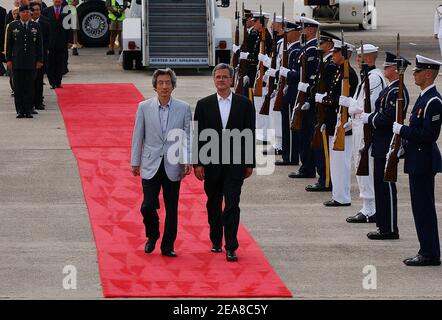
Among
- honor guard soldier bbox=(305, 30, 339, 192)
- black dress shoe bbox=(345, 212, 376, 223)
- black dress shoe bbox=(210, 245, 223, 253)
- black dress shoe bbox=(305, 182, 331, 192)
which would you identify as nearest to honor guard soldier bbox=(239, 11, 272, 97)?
honor guard soldier bbox=(305, 30, 339, 192)

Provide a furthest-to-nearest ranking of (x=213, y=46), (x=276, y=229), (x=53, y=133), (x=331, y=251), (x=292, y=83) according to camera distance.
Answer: (x=213, y=46)
(x=53, y=133)
(x=292, y=83)
(x=276, y=229)
(x=331, y=251)

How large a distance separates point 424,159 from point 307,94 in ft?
14.5

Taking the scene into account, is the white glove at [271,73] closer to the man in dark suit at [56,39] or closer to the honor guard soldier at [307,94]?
the honor guard soldier at [307,94]

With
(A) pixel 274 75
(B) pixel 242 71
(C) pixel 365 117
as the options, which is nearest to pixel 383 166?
(C) pixel 365 117

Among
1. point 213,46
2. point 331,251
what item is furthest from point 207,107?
point 213,46

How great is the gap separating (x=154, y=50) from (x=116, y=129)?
307 inches

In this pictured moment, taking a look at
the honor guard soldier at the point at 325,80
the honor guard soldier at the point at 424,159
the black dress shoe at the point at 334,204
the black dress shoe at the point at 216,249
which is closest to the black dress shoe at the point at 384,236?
the honor guard soldier at the point at 424,159

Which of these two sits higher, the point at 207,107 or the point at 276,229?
the point at 207,107

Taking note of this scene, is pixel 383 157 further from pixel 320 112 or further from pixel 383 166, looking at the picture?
pixel 320 112

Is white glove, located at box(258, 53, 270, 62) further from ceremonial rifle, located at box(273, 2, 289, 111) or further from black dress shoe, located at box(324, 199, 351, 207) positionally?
black dress shoe, located at box(324, 199, 351, 207)

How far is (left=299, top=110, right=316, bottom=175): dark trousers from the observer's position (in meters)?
16.5

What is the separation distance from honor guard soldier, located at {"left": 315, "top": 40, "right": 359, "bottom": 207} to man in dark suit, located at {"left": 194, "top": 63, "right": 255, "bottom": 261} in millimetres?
2587

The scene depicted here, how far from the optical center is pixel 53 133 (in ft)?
65.7

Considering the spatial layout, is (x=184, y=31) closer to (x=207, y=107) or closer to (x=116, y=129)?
(x=116, y=129)
